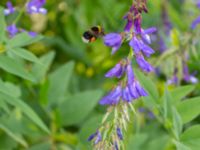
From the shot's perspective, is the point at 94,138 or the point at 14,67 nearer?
the point at 94,138

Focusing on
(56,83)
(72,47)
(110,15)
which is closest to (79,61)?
(72,47)

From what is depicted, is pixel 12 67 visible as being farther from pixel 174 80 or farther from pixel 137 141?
pixel 174 80

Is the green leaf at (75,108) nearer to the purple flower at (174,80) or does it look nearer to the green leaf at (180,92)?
the purple flower at (174,80)

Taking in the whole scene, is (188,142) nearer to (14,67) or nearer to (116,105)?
(116,105)

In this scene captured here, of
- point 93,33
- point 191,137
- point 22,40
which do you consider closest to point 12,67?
point 22,40

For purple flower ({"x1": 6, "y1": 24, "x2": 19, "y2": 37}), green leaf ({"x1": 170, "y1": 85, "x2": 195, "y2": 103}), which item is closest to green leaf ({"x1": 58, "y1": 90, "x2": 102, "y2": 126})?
purple flower ({"x1": 6, "y1": 24, "x2": 19, "y2": 37})
